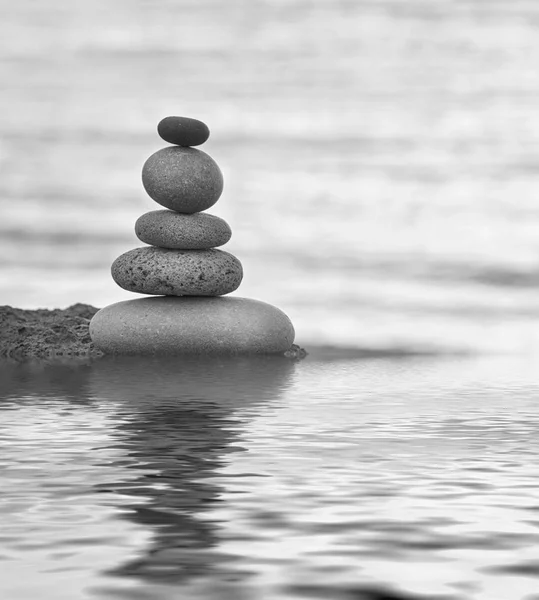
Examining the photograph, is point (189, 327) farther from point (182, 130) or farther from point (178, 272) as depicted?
point (182, 130)

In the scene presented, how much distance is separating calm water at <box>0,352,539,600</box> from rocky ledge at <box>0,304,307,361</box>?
210 inches

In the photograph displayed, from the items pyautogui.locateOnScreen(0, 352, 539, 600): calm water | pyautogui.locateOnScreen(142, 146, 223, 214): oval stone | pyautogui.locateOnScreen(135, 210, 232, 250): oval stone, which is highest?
pyautogui.locateOnScreen(142, 146, 223, 214): oval stone

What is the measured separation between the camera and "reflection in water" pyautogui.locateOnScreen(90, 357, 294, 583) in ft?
15.4

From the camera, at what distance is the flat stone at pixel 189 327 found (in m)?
16.1

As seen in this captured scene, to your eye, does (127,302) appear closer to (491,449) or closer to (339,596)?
(491,449)

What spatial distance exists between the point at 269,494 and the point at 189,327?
10.4 m

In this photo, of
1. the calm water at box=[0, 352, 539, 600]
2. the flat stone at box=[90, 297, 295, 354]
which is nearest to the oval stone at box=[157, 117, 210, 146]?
the flat stone at box=[90, 297, 295, 354]

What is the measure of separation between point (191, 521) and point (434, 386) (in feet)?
22.7

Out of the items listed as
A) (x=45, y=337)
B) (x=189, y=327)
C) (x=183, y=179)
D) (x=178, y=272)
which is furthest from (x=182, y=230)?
(x=45, y=337)

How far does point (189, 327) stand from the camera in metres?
16.1

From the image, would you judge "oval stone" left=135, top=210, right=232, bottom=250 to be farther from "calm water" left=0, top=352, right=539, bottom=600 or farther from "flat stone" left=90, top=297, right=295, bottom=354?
"calm water" left=0, top=352, right=539, bottom=600

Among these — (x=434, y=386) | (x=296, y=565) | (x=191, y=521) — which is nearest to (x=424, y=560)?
(x=296, y=565)

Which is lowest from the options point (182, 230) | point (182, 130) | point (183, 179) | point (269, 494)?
point (269, 494)

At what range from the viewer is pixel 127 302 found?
16.8 meters
